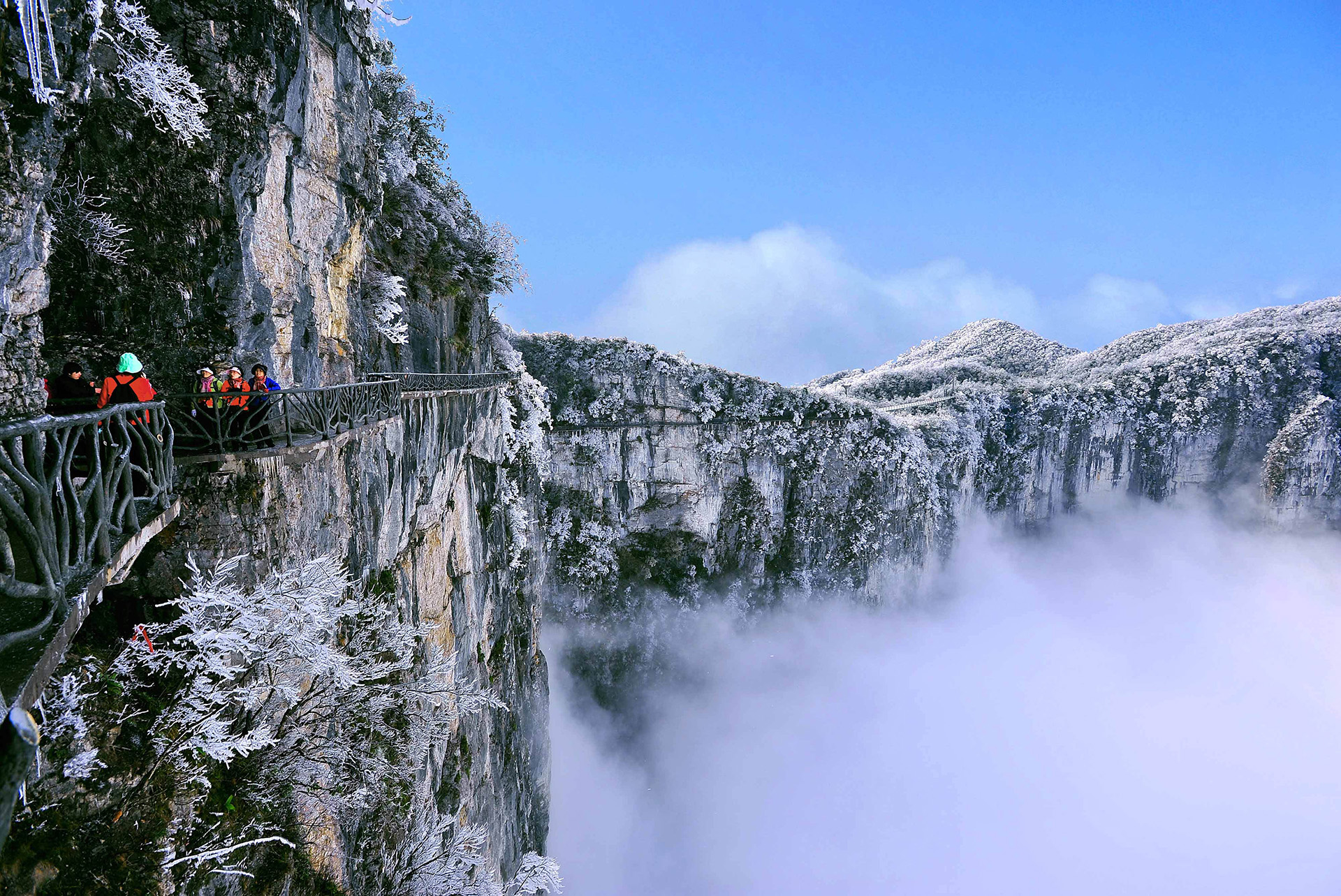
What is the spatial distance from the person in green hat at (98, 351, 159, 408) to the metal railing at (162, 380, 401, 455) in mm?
204

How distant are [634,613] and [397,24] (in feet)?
109

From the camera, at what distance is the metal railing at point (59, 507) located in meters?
2.75

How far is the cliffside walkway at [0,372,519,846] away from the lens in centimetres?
257

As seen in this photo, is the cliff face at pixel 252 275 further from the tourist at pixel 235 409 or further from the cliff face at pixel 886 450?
the cliff face at pixel 886 450

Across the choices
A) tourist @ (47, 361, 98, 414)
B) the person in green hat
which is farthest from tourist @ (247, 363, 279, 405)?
tourist @ (47, 361, 98, 414)

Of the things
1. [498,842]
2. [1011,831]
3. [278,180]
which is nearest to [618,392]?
[498,842]

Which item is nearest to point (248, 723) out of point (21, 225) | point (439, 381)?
point (21, 225)

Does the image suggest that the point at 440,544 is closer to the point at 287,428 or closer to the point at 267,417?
the point at 287,428

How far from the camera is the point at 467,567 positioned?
1355 cm

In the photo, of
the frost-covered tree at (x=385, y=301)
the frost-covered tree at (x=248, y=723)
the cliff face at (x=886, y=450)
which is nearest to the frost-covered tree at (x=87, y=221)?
the frost-covered tree at (x=248, y=723)

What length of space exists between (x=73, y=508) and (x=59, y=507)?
0.74ft

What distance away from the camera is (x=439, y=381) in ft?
39.3

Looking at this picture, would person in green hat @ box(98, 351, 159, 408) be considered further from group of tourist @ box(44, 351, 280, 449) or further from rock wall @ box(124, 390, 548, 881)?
rock wall @ box(124, 390, 548, 881)

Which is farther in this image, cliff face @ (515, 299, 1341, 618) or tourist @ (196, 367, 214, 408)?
cliff face @ (515, 299, 1341, 618)
